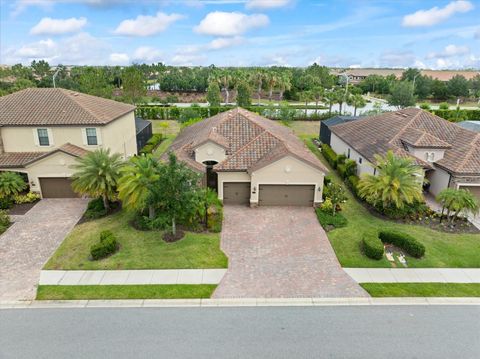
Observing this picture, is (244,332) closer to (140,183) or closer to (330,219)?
(140,183)

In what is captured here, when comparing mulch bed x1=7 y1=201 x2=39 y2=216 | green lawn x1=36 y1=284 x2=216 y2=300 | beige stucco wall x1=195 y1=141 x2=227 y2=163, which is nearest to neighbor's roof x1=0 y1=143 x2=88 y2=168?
mulch bed x1=7 y1=201 x2=39 y2=216

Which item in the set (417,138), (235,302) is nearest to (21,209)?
(235,302)

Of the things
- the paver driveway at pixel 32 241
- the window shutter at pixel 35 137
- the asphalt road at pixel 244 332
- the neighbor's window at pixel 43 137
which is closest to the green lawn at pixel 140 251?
the paver driveway at pixel 32 241

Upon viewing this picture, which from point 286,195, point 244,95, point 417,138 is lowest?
point 286,195

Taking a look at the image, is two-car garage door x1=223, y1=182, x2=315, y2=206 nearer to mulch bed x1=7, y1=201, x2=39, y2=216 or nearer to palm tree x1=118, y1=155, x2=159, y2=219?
palm tree x1=118, y1=155, x2=159, y2=219

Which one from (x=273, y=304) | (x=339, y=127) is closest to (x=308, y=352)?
(x=273, y=304)

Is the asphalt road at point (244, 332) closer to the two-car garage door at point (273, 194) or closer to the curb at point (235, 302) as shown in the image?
the curb at point (235, 302)
